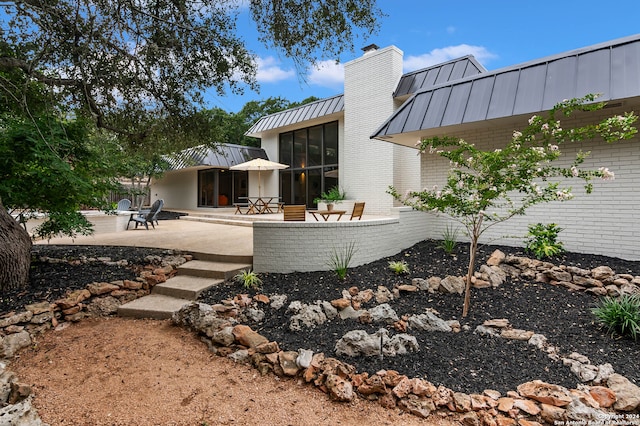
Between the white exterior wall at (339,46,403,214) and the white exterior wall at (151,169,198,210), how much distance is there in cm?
907

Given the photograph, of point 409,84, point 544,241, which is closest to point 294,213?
point 544,241

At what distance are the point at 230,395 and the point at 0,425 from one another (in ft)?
4.60

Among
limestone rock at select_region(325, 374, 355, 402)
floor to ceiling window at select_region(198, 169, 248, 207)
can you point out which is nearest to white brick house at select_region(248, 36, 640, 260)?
limestone rock at select_region(325, 374, 355, 402)

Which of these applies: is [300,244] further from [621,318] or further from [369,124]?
[369,124]

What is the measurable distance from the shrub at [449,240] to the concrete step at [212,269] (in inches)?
143

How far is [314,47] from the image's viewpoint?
4.98m

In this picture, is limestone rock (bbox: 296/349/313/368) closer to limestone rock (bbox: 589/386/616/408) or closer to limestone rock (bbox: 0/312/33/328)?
limestone rock (bbox: 589/386/616/408)

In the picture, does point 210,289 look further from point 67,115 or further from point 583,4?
point 583,4

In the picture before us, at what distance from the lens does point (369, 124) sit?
11.6 m

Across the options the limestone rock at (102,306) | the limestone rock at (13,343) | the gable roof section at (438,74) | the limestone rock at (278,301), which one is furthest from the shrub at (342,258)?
the gable roof section at (438,74)

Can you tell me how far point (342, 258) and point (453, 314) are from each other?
73.7 inches

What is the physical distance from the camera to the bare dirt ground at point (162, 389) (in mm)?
2389

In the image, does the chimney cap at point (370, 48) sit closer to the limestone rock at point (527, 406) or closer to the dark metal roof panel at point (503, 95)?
the dark metal roof panel at point (503, 95)

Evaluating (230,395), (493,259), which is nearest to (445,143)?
(493,259)
